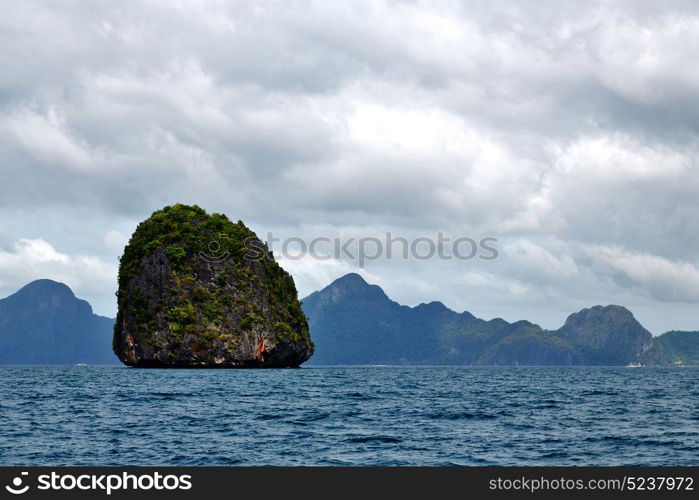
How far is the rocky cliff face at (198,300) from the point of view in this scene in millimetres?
125250

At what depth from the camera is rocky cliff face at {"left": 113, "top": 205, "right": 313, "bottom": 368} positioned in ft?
411

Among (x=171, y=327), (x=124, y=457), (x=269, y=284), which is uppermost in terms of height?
(x=269, y=284)

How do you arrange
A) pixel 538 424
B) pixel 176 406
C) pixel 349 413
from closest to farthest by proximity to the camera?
pixel 538 424
pixel 349 413
pixel 176 406

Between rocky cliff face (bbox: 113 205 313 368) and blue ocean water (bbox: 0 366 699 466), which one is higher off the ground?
rocky cliff face (bbox: 113 205 313 368)

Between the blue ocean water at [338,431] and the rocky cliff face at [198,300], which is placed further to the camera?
the rocky cliff face at [198,300]

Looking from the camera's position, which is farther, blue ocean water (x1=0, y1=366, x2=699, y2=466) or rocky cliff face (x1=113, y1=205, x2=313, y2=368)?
rocky cliff face (x1=113, y1=205, x2=313, y2=368)

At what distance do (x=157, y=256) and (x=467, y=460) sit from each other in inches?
4327

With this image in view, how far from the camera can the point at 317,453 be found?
2933cm

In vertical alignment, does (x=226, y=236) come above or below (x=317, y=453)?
above

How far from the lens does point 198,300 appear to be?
420ft

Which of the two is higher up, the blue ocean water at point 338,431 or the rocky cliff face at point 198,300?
the rocky cliff face at point 198,300

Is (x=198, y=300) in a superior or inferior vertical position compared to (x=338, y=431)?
superior
